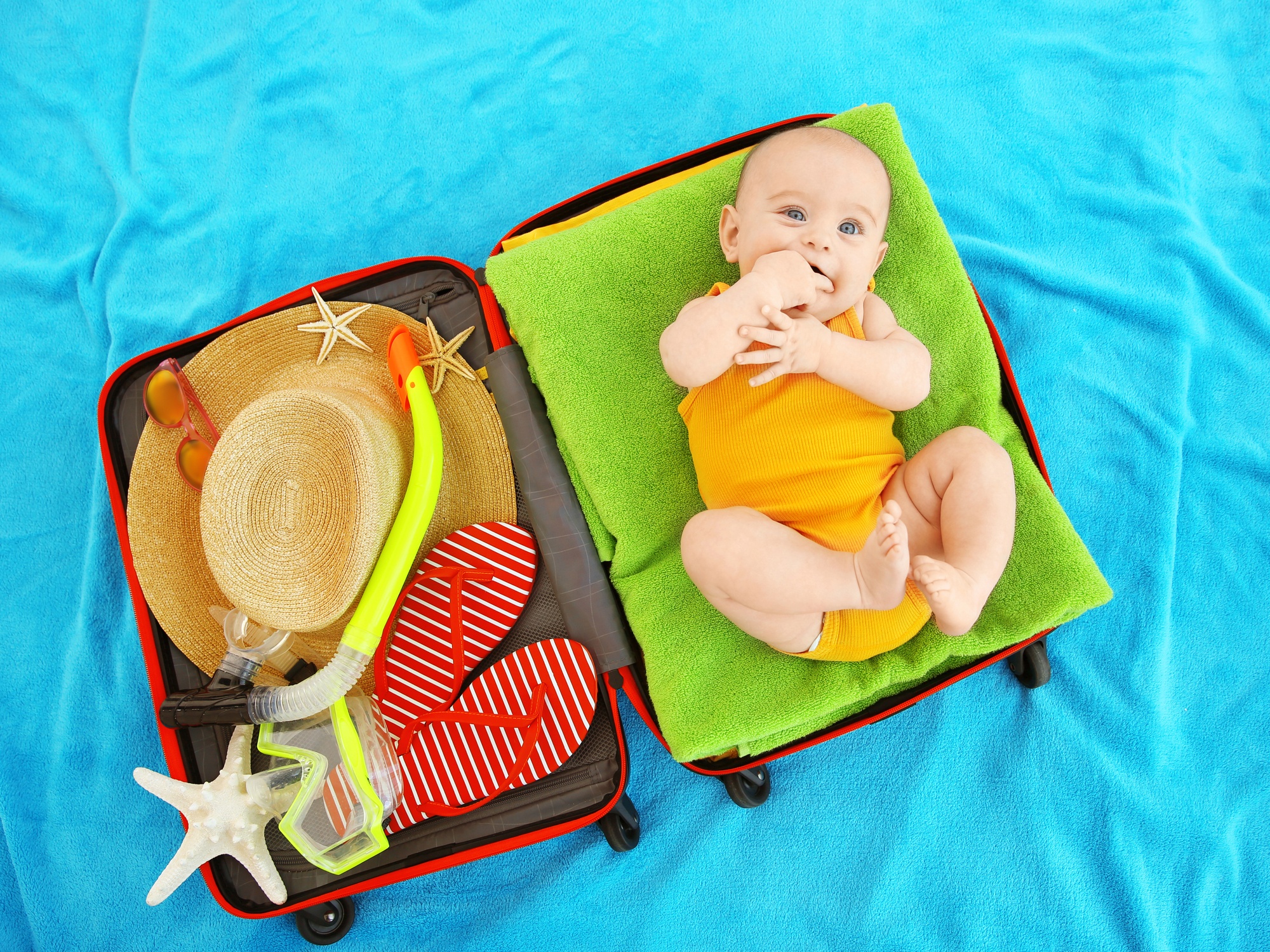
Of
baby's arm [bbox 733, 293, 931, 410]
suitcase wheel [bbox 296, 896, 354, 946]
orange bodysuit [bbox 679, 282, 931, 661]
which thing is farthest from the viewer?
suitcase wheel [bbox 296, 896, 354, 946]

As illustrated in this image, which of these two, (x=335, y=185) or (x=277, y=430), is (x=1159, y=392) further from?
(x=335, y=185)

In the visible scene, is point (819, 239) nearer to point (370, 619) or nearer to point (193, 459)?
point (370, 619)

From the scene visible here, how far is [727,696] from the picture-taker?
134cm

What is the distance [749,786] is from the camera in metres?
1.51

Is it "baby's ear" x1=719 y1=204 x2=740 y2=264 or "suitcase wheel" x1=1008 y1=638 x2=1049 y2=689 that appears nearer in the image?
"baby's ear" x1=719 y1=204 x2=740 y2=264

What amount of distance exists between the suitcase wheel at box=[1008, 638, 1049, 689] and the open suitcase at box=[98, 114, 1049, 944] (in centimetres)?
7

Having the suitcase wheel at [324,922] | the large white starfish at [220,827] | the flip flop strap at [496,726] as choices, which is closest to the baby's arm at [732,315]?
the flip flop strap at [496,726]

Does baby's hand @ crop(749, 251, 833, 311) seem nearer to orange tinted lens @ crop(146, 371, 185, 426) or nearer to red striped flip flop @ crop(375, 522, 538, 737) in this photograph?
red striped flip flop @ crop(375, 522, 538, 737)

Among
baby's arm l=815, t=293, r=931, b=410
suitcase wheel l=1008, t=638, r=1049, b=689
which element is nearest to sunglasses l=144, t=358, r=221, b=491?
baby's arm l=815, t=293, r=931, b=410

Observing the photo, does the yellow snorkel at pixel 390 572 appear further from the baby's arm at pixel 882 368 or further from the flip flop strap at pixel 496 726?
the baby's arm at pixel 882 368

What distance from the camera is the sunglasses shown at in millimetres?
1339

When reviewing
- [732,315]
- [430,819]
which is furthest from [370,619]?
[732,315]

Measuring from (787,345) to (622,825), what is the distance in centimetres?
96

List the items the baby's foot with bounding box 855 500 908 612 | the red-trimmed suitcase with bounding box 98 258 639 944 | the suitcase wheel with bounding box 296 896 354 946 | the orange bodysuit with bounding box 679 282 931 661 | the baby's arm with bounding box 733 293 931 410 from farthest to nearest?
1. the suitcase wheel with bounding box 296 896 354 946
2. the red-trimmed suitcase with bounding box 98 258 639 944
3. the orange bodysuit with bounding box 679 282 931 661
4. the baby's arm with bounding box 733 293 931 410
5. the baby's foot with bounding box 855 500 908 612
